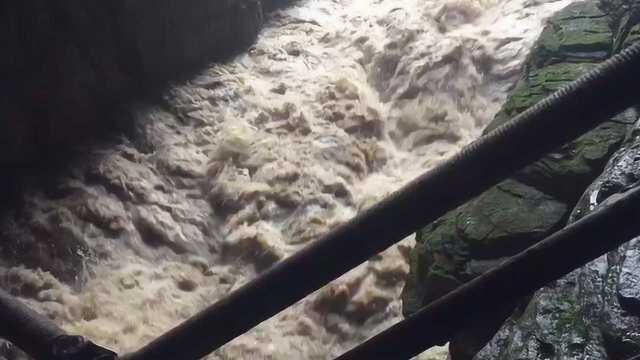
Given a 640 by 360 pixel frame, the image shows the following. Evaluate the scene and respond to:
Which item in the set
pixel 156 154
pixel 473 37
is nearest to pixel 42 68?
pixel 156 154

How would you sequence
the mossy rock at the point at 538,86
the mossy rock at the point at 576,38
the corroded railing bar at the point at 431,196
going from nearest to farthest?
1. the corroded railing bar at the point at 431,196
2. the mossy rock at the point at 538,86
3. the mossy rock at the point at 576,38

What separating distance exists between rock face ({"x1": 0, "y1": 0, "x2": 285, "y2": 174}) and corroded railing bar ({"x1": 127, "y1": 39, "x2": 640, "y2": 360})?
4.66 metres

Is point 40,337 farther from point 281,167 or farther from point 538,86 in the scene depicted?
point 281,167

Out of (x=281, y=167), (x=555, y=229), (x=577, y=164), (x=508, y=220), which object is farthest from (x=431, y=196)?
(x=281, y=167)

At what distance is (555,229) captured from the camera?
3.69 meters

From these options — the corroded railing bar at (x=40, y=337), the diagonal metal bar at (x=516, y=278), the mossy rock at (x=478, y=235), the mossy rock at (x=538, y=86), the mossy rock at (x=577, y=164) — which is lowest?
the mossy rock at (x=478, y=235)

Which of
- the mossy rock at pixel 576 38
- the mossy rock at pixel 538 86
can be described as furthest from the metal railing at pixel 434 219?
the mossy rock at pixel 576 38

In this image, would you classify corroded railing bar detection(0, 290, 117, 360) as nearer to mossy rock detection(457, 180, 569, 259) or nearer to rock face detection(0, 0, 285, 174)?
mossy rock detection(457, 180, 569, 259)

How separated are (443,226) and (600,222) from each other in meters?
3.01

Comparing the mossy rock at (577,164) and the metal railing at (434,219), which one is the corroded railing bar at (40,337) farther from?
the mossy rock at (577,164)

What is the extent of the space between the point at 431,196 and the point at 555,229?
2.89 meters

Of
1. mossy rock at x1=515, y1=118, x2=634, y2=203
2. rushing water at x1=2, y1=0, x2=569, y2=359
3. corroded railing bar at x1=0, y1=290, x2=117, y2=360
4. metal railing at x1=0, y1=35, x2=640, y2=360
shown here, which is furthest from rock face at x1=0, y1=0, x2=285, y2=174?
metal railing at x1=0, y1=35, x2=640, y2=360

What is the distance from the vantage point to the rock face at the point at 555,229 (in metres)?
2.71

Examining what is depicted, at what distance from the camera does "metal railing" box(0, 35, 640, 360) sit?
3.05 feet
